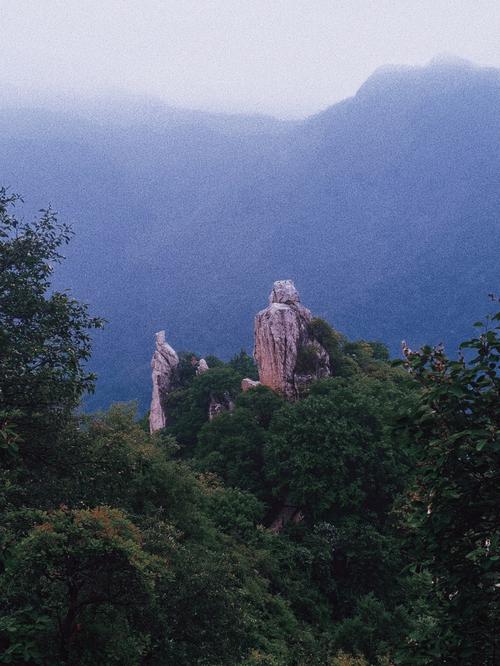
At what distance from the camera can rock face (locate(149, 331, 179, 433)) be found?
4631 cm

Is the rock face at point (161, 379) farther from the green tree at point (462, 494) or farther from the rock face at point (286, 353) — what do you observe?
the green tree at point (462, 494)

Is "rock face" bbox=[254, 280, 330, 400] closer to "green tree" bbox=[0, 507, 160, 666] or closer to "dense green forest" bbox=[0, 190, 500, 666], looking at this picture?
"dense green forest" bbox=[0, 190, 500, 666]

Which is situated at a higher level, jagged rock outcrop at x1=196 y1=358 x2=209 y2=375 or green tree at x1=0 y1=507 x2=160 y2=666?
jagged rock outcrop at x1=196 y1=358 x2=209 y2=375

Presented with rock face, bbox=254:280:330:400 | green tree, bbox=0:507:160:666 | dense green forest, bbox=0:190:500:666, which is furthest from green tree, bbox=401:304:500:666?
rock face, bbox=254:280:330:400

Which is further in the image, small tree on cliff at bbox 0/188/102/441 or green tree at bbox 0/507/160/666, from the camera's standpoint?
small tree on cliff at bbox 0/188/102/441

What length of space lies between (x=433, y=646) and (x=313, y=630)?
17.3 meters

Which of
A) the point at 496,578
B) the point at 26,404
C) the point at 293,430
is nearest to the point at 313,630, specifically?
the point at 293,430

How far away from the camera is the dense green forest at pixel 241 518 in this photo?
598 centimetres

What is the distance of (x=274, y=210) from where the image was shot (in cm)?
10950

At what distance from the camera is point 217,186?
115 m

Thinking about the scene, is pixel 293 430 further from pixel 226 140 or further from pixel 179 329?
pixel 226 140

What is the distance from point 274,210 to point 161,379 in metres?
70.4

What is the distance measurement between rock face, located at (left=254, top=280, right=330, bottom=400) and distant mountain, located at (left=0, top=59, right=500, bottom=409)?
5040cm

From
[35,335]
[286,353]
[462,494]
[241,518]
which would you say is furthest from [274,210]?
[462,494]
